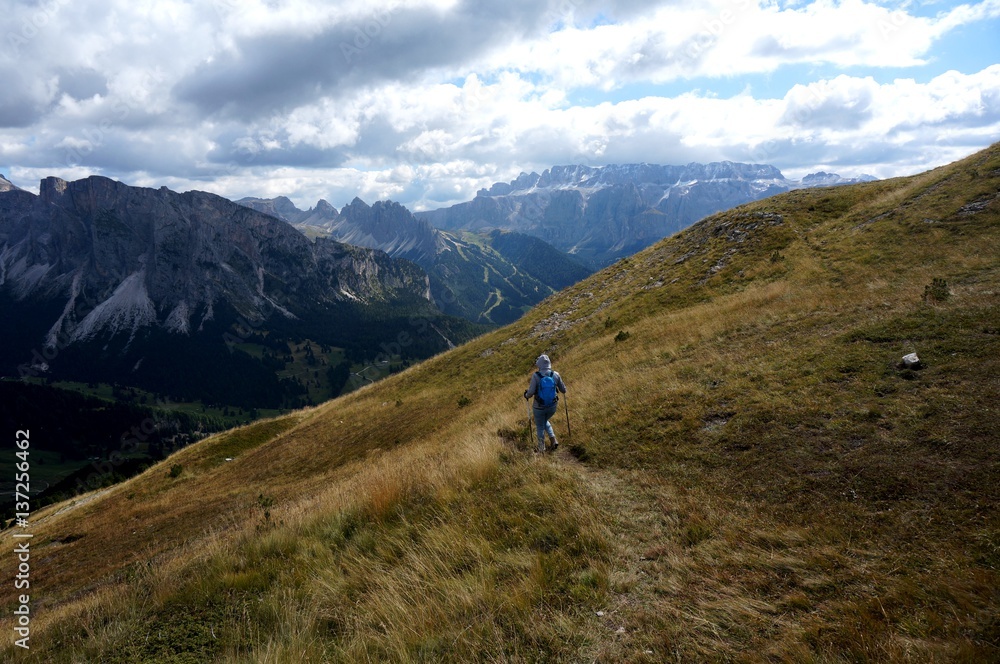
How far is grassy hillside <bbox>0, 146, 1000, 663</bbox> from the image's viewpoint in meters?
5.09

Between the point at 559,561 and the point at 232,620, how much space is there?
4.83 metres

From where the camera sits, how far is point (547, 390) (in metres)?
13.0

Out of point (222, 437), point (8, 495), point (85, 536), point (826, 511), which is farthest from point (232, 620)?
point (8, 495)

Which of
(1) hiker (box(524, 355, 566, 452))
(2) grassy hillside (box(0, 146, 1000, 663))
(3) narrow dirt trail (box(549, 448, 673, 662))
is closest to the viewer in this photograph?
(3) narrow dirt trail (box(549, 448, 673, 662))

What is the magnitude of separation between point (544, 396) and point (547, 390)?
0.20 metres

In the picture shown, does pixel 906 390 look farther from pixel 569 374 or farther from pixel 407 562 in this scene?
pixel 569 374

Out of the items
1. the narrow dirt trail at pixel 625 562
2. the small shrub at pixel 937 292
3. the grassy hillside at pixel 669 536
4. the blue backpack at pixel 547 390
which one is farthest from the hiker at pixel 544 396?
the small shrub at pixel 937 292

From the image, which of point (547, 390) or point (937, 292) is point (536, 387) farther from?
point (937, 292)

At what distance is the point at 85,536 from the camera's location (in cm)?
2156

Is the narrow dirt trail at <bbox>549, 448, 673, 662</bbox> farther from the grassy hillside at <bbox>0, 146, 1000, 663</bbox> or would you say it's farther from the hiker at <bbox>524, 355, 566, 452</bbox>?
the hiker at <bbox>524, 355, 566, 452</bbox>

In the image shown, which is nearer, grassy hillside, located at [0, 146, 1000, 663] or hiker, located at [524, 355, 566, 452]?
grassy hillside, located at [0, 146, 1000, 663]

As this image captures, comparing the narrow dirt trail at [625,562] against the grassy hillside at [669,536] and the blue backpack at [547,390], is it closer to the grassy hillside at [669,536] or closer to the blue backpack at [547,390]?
the grassy hillside at [669,536]

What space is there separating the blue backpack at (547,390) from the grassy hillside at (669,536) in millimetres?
1372

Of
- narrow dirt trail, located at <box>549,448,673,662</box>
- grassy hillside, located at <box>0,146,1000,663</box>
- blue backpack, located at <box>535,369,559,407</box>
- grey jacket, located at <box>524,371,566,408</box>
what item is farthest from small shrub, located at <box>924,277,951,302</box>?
narrow dirt trail, located at <box>549,448,673,662</box>
